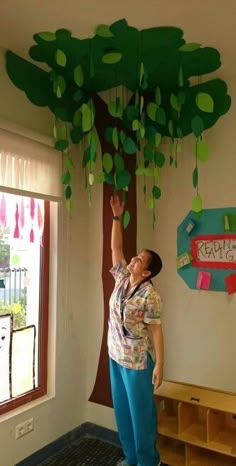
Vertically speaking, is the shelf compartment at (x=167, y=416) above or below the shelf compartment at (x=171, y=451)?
above

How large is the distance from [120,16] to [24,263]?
1.39 meters

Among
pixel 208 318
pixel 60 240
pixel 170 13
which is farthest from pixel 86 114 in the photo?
pixel 208 318

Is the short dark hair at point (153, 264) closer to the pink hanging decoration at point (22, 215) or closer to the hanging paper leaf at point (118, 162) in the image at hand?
the hanging paper leaf at point (118, 162)

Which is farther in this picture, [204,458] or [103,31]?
[204,458]

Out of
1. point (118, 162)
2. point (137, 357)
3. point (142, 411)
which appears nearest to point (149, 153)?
point (118, 162)

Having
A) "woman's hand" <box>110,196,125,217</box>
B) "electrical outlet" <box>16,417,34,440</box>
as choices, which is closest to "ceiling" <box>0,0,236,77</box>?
"woman's hand" <box>110,196,125,217</box>

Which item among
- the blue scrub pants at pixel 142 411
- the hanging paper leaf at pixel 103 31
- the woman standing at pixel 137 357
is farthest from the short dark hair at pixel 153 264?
the hanging paper leaf at pixel 103 31

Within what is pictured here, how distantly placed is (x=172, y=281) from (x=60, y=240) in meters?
0.75

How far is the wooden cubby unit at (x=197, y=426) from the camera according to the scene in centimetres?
189

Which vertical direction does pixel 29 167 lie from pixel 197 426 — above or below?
above

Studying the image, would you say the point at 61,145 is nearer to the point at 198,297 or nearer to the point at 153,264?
the point at 153,264

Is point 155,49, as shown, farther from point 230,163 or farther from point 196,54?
point 230,163

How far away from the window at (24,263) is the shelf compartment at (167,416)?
0.72 m

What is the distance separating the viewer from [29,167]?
6.81 ft
